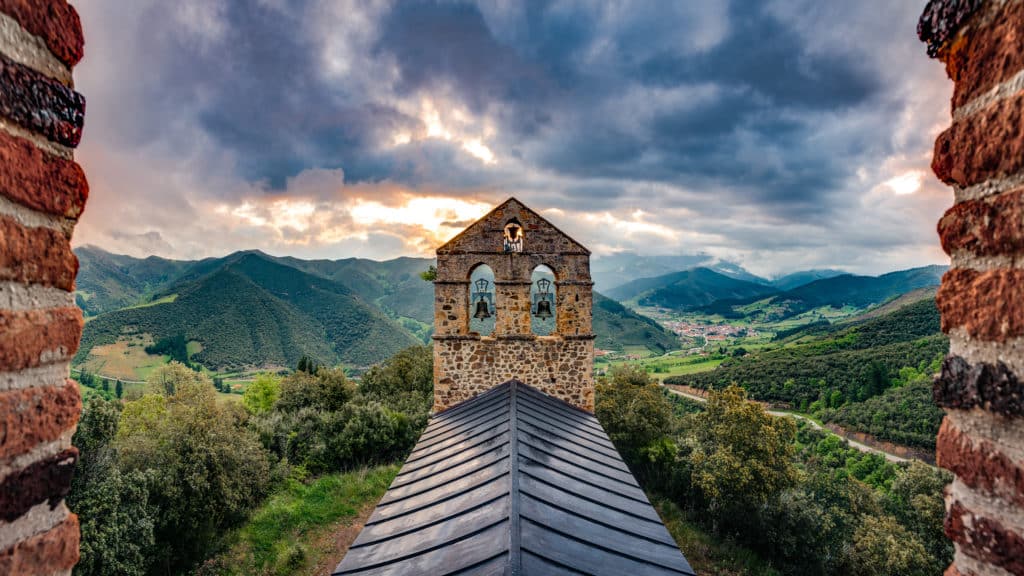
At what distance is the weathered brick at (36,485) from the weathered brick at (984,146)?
2800 mm

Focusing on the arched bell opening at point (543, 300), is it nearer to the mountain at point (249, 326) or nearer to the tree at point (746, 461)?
the tree at point (746, 461)

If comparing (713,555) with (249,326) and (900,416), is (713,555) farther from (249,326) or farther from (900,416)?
(249,326)

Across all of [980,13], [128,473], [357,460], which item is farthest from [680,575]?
[357,460]

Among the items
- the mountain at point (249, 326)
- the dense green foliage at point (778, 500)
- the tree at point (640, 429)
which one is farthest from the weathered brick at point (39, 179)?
the mountain at point (249, 326)

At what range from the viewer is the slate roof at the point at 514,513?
409 cm

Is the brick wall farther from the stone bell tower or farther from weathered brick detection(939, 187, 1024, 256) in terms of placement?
the stone bell tower

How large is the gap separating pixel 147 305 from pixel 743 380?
9257cm

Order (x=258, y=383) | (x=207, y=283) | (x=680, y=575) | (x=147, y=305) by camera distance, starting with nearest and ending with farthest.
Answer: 1. (x=680, y=575)
2. (x=258, y=383)
3. (x=147, y=305)
4. (x=207, y=283)

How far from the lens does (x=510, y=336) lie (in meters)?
10.2

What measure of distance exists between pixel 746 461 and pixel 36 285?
1741 centimetres

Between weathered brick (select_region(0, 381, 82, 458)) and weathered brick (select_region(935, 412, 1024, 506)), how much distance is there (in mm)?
2558

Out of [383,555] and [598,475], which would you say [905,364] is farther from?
[383,555]

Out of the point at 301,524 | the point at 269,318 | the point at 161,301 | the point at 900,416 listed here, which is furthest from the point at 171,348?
the point at 900,416

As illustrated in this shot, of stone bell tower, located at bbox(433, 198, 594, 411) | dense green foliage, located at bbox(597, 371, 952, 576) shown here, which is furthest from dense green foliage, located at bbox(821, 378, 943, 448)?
stone bell tower, located at bbox(433, 198, 594, 411)
